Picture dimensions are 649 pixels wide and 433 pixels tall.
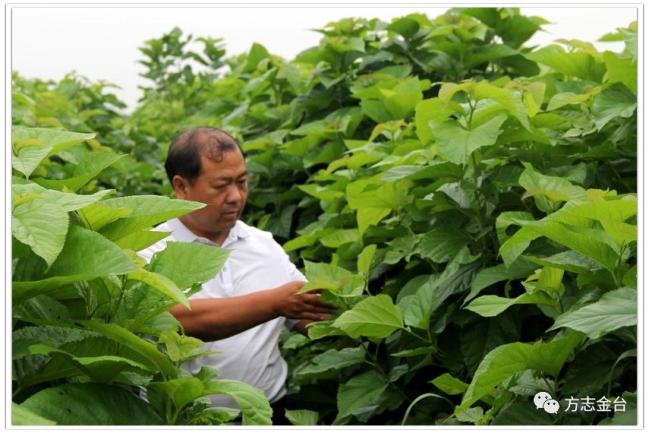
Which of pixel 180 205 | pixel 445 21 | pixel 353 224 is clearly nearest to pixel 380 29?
pixel 445 21

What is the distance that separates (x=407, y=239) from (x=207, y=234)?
730 mm

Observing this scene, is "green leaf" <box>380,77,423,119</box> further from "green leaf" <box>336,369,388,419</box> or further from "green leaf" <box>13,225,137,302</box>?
"green leaf" <box>13,225,137,302</box>

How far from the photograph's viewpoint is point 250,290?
3.26 metres

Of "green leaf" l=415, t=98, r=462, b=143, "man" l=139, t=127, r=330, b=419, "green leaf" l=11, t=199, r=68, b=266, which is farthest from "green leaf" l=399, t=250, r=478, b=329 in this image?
"green leaf" l=11, t=199, r=68, b=266

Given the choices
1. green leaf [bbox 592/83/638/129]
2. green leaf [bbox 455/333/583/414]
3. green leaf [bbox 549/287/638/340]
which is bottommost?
green leaf [bbox 455/333/583/414]

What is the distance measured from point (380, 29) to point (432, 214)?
6.68 ft

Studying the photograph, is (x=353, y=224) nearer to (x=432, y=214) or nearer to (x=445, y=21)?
(x=432, y=214)

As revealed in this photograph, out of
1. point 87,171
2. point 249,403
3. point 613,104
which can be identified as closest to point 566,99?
point 613,104

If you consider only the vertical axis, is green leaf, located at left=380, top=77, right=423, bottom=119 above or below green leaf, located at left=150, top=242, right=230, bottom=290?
below

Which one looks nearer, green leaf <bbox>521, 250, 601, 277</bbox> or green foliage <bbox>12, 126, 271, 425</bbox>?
green foliage <bbox>12, 126, 271, 425</bbox>

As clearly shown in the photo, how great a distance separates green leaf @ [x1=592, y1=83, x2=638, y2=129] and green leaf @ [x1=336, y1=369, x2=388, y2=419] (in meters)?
0.97

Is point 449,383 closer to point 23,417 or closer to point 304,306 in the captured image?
point 304,306

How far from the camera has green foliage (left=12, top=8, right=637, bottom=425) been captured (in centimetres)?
162

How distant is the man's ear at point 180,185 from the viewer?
329cm
